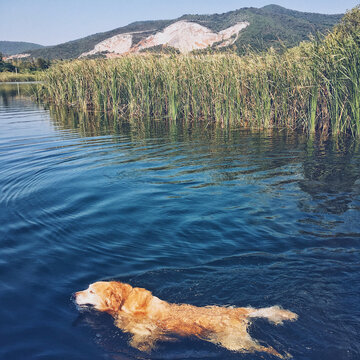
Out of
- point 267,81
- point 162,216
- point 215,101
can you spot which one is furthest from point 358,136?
point 162,216

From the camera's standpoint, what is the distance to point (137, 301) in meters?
2.83

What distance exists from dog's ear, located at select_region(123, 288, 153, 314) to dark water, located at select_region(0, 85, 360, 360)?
205 mm

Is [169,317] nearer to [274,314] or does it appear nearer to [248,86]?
[274,314]

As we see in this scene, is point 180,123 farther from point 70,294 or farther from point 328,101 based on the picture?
point 70,294

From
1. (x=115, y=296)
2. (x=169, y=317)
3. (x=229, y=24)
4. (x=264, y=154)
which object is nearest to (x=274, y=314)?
(x=169, y=317)

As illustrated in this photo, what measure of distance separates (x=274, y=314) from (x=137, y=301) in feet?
3.72

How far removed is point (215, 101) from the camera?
1232 cm

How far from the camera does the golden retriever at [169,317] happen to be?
2.64 m

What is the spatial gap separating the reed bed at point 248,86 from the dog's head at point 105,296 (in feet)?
27.0

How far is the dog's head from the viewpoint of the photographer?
2871 millimetres

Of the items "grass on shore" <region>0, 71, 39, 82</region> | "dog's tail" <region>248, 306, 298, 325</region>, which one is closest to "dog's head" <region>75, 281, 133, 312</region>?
"dog's tail" <region>248, 306, 298, 325</region>

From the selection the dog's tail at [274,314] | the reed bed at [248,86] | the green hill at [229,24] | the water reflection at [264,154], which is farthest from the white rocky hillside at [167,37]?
the dog's tail at [274,314]

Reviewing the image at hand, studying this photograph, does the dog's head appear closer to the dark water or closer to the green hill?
the dark water

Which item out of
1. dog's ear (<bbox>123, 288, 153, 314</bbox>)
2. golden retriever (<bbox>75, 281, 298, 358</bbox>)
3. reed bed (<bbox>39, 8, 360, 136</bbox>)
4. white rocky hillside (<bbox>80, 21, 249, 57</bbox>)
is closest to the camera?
golden retriever (<bbox>75, 281, 298, 358</bbox>)
